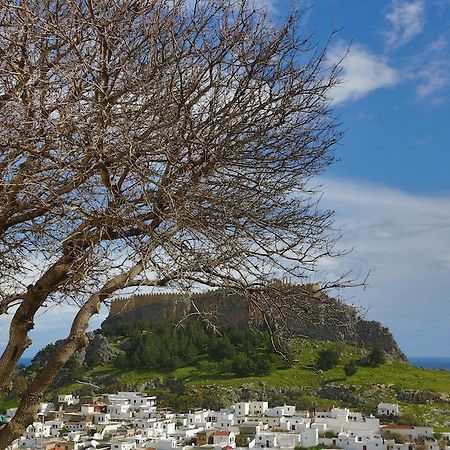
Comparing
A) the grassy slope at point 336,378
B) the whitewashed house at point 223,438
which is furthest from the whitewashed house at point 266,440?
the grassy slope at point 336,378

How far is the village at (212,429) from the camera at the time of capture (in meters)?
22.4

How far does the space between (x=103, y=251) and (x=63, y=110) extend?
0.72 meters

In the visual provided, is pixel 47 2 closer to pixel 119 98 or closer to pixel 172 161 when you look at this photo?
pixel 119 98

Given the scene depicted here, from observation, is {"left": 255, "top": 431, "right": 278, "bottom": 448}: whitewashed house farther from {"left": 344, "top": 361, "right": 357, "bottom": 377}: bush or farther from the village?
{"left": 344, "top": 361, "right": 357, "bottom": 377}: bush

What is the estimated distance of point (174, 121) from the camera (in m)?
2.81

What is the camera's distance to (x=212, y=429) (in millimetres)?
25812

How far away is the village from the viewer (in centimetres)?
2238

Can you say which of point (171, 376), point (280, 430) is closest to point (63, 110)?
point (280, 430)

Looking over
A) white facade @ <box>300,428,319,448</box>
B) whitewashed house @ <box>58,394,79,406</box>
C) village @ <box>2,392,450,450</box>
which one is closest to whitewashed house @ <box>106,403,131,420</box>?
village @ <box>2,392,450,450</box>

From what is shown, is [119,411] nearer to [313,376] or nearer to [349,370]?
[313,376]

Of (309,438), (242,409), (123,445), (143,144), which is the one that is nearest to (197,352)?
(242,409)

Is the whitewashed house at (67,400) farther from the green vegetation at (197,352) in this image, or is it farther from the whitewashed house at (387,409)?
the whitewashed house at (387,409)

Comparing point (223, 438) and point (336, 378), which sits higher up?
point (336, 378)

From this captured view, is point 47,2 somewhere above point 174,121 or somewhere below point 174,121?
above
